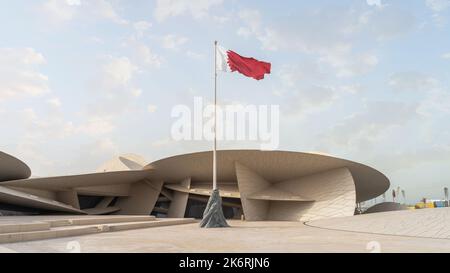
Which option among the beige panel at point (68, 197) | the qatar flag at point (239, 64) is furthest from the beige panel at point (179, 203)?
the qatar flag at point (239, 64)

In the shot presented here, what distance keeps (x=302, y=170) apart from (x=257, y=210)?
578 cm

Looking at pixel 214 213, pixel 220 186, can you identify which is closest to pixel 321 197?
pixel 220 186

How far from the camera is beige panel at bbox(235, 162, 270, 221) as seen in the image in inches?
1284

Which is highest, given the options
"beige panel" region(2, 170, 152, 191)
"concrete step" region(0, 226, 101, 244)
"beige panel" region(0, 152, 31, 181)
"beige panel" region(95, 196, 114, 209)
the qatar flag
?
the qatar flag

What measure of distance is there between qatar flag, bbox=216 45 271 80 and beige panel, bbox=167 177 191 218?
20.6 meters

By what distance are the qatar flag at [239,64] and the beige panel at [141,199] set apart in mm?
23073

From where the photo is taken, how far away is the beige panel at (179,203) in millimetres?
37250

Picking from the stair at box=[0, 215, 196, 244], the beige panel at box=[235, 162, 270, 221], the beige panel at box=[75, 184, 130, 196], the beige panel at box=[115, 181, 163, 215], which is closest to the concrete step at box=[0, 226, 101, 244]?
the stair at box=[0, 215, 196, 244]

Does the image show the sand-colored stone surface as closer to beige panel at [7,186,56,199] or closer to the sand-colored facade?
the sand-colored facade

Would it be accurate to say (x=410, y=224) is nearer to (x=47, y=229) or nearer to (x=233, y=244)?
(x=233, y=244)

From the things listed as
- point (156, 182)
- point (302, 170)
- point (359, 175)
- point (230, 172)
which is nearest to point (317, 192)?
point (302, 170)

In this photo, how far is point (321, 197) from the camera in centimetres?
3319
